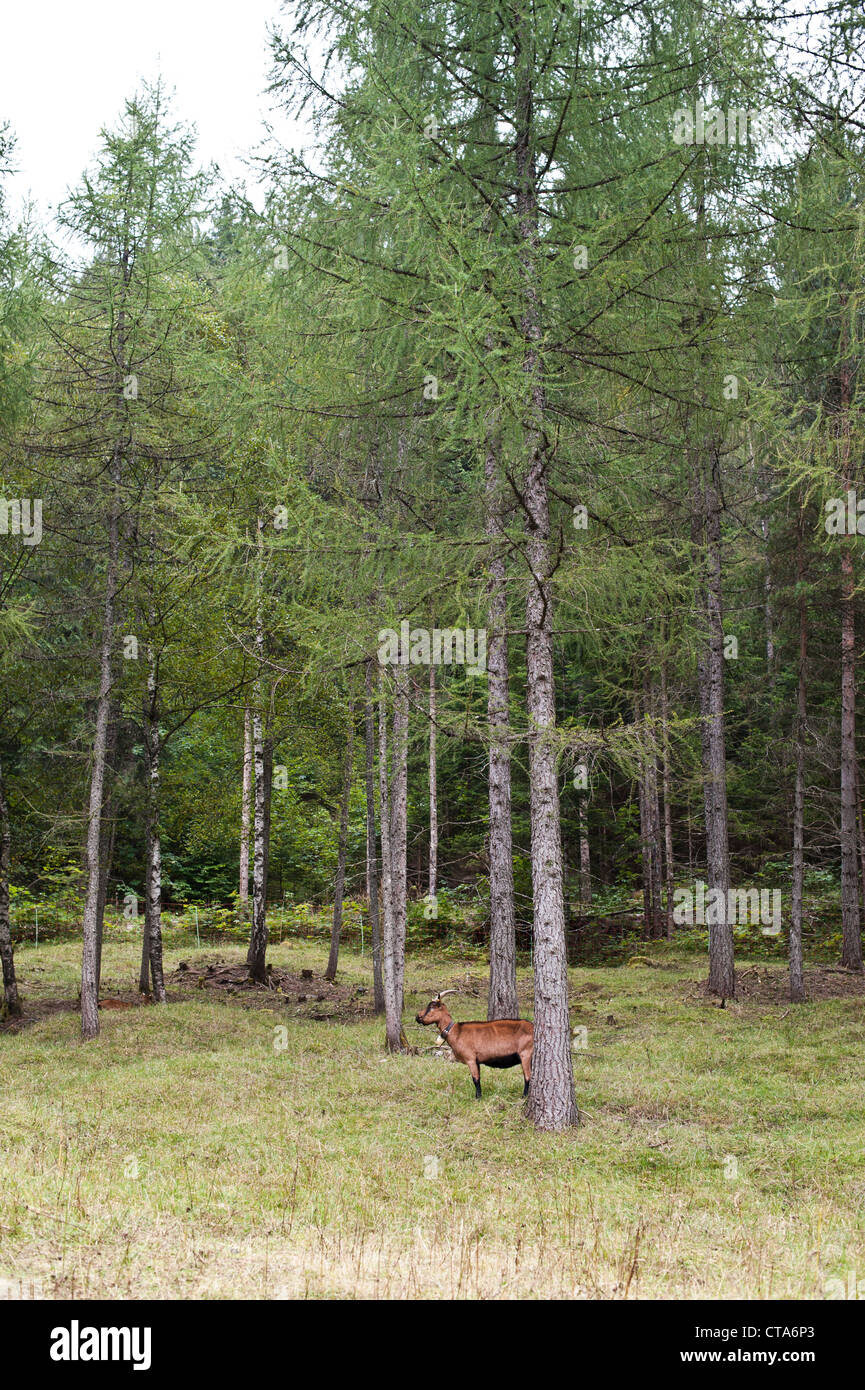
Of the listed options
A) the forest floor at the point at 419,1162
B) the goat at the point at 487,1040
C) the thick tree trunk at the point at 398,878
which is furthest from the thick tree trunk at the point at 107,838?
the goat at the point at 487,1040

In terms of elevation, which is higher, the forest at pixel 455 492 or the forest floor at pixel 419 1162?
the forest at pixel 455 492

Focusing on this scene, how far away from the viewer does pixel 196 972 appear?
21.3m

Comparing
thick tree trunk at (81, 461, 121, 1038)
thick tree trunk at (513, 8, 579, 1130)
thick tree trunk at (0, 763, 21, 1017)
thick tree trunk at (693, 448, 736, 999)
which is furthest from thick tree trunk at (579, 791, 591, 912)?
thick tree trunk at (513, 8, 579, 1130)

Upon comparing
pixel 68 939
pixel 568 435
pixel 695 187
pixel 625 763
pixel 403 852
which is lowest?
pixel 68 939

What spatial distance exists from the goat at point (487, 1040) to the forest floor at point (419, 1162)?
1.53 feet

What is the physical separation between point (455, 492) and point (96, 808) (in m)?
7.53

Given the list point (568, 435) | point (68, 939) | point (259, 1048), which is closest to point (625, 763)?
point (568, 435)

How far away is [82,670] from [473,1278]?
552 inches

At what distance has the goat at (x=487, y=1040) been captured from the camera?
31.7 ft

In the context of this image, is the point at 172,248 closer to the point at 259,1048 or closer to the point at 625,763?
the point at 625,763

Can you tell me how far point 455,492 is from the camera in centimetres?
1592

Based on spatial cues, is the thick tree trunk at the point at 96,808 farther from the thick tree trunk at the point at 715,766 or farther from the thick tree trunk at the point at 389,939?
the thick tree trunk at the point at 715,766

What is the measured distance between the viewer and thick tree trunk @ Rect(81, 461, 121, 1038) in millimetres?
14336

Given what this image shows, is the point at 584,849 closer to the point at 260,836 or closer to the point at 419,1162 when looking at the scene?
the point at 260,836
